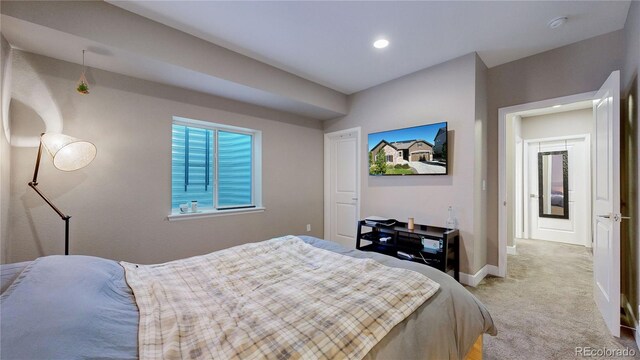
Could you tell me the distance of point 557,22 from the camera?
89.3 inches

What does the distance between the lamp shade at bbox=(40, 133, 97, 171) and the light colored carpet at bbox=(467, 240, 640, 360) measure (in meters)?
3.46

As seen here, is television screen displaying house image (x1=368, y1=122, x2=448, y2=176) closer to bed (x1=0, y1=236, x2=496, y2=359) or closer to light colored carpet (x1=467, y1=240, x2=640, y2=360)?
light colored carpet (x1=467, y1=240, x2=640, y2=360)

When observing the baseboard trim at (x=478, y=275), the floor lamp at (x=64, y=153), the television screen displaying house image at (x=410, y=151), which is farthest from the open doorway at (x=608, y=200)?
the floor lamp at (x=64, y=153)

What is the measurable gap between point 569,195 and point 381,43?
4830mm

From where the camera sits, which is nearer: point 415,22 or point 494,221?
point 415,22

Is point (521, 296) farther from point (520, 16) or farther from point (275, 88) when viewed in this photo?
point (275, 88)

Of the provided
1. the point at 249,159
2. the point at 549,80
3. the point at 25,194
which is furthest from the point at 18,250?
the point at 549,80

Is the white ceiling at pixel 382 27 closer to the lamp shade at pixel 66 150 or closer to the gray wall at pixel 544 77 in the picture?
the gray wall at pixel 544 77

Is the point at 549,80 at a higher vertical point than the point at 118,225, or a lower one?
higher

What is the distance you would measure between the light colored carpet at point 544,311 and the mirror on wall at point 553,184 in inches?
51.0

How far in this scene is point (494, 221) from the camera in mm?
3170

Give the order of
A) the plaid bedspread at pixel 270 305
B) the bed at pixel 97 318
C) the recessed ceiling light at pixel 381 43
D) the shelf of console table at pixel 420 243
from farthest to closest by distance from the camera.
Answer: the shelf of console table at pixel 420 243
the recessed ceiling light at pixel 381 43
the plaid bedspread at pixel 270 305
the bed at pixel 97 318

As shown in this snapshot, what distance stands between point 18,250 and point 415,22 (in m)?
3.97

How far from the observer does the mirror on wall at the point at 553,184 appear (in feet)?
15.4
